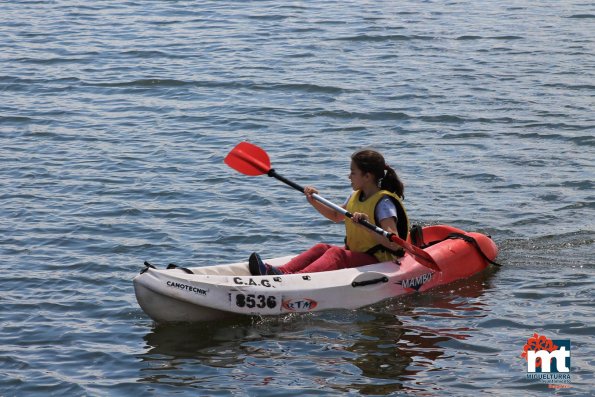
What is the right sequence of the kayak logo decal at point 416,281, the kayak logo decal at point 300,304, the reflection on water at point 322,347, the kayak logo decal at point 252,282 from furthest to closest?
the kayak logo decal at point 416,281, the kayak logo decal at point 300,304, the kayak logo decal at point 252,282, the reflection on water at point 322,347

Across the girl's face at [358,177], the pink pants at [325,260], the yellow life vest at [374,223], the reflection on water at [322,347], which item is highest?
the girl's face at [358,177]

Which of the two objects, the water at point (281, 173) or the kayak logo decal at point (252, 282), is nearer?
the water at point (281, 173)

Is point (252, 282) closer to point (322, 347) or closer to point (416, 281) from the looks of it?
point (322, 347)

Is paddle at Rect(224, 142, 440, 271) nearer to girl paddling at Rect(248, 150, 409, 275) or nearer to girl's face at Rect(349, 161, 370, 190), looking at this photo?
girl paddling at Rect(248, 150, 409, 275)

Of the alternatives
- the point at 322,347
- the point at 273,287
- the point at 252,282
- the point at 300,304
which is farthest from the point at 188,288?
the point at 322,347

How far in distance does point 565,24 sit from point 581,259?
9636 millimetres

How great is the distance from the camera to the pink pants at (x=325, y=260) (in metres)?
8.30

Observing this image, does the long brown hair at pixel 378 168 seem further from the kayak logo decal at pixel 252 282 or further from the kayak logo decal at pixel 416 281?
the kayak logo decal at pixel 252 282

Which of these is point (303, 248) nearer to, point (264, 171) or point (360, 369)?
point (264, 171)

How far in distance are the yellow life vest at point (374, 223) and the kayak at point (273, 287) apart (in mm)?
114

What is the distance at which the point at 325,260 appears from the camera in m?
8.33

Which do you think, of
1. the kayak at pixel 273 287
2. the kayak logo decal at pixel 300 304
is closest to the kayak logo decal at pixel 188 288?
the kayak at pixel 273 287

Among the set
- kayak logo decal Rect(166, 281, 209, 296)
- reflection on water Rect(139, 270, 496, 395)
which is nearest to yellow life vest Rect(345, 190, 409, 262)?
reflection on water Rect(139, 270, 496, 395)

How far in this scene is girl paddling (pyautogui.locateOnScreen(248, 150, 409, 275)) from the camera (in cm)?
823
